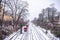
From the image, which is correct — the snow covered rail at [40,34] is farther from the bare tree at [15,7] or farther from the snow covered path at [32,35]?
the bare tree at [15,7]

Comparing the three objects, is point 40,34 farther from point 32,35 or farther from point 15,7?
point 15,7

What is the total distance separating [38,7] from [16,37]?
3.25 ft

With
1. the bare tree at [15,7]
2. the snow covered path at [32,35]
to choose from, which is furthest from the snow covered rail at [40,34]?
the bare tree at [15,7]

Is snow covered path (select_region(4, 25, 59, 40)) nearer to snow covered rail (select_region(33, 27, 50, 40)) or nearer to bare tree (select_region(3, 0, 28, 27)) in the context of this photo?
snow covered rail (select_region(33, 27, 50, 40))

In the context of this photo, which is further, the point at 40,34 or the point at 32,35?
the point at 40,34

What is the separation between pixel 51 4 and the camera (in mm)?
3135

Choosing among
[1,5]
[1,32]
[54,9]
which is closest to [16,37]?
[1,32]

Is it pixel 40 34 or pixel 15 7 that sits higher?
pixel 15 7

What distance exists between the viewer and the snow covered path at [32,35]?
2850 millimetres

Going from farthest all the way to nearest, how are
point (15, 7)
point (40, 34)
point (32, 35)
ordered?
point (40, 34)
point (32, 35)
point (15, 7)

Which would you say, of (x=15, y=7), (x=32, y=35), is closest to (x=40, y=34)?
(x=32, y=35)

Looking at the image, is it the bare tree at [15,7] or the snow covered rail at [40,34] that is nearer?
the bare tree at [15,7]

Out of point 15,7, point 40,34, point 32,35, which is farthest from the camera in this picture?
point 40,34

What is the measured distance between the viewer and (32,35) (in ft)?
9.65
